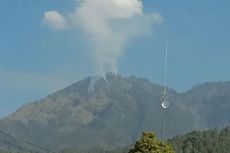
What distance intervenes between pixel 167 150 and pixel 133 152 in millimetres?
2522

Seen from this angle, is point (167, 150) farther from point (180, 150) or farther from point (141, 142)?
point (180, 150)

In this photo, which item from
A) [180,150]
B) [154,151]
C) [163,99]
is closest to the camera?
[163,99]

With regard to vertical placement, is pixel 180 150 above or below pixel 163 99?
above

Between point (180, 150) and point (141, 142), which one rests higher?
point (180, 150)

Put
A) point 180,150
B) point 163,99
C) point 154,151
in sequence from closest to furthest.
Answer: point 163,99, point 154,151, point 180,150

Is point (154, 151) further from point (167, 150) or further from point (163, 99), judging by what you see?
point (163, 99)

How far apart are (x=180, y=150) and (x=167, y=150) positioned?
154 metres

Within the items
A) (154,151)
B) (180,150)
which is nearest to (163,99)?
(154,151)

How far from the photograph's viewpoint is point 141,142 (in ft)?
155

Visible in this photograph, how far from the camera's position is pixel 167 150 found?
47531 mm

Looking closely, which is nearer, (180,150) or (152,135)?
(152,135)

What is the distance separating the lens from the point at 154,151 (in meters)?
46.3

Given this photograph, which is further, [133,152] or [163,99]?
[133,152]

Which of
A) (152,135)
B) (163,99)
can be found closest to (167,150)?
(152,135)
